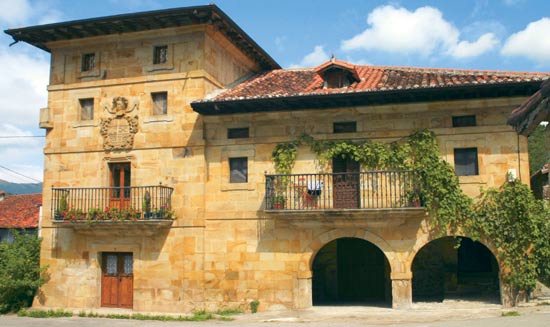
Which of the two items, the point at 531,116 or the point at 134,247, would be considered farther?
the point at 134,247

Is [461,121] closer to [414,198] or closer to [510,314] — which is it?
[414,198]

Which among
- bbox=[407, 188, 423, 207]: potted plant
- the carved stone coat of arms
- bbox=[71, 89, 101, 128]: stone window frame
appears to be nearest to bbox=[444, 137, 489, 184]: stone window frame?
bbox=[407, 188, 423, 207]: potted plant

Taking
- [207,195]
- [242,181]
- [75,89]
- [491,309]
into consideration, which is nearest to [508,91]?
[491,309]

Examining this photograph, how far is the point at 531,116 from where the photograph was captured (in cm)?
610

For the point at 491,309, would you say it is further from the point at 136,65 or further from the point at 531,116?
the point at 136,65

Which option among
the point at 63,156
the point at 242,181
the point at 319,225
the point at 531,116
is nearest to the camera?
Answer: the point at 531,116

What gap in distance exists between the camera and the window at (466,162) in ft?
52.6

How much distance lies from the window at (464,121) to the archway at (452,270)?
180 inches

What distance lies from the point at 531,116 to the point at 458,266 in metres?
14.3

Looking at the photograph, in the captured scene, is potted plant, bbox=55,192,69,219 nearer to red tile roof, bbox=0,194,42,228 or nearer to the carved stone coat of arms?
the carved stone coat of arms

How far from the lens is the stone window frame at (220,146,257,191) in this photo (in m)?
17.4

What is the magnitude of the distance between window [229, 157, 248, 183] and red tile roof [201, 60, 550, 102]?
1993 mm

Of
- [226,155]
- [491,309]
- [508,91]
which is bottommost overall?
[491,309]

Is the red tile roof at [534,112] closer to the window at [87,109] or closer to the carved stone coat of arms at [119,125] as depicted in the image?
the carved stone coat of arms at [119,125]
